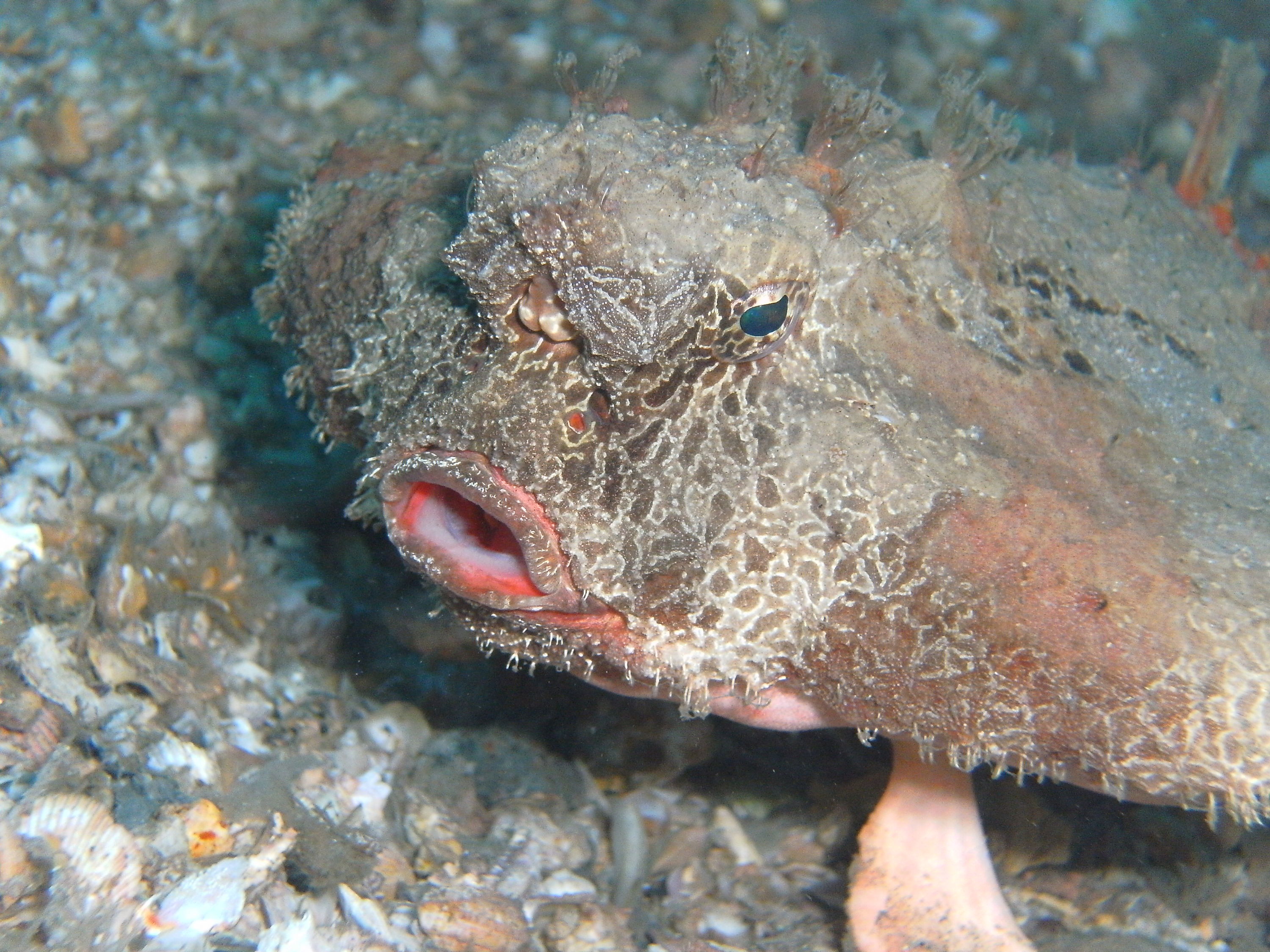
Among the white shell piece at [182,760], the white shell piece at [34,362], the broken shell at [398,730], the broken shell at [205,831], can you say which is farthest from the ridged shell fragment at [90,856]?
the white shell piece at [34,362]

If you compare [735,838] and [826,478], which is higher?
[826,478]

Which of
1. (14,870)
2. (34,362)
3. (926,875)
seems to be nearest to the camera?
(14,870)

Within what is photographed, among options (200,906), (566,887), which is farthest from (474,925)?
(200,906)

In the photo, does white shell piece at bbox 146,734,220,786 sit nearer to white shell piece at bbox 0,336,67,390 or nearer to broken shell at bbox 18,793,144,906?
broken shell at bbox 18,793,144,906

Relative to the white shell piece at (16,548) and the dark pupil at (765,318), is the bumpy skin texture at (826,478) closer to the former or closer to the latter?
the dark pupil at (765,318)

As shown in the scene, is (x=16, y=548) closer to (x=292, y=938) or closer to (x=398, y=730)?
(x=398, y=730)

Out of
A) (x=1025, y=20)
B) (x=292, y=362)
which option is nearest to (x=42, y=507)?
(x=292, y=362)
